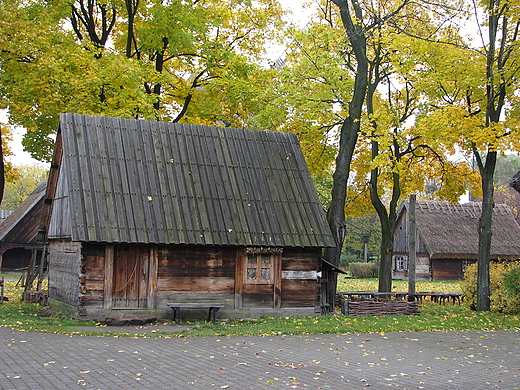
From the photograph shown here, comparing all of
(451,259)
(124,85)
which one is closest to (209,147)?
(124,85)

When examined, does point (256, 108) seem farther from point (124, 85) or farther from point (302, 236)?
point (302, 236)

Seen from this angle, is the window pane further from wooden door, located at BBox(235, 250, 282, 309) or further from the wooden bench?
the wooden bench

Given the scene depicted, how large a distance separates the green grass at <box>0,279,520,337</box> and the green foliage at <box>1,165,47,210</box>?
59131 millimetres

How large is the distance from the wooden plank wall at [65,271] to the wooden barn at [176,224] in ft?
0.12

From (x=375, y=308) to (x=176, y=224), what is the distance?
7795 mm

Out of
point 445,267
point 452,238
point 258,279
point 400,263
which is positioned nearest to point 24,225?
point 258,279

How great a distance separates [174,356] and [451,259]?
1598 inches

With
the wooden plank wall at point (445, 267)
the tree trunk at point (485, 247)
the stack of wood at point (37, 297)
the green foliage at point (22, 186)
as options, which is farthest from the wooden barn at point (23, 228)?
the green foliage at point (22, 186)

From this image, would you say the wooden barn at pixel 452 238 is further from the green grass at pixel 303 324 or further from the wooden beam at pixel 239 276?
the wooden beam at pixel 239 276

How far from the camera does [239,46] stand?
2995cm

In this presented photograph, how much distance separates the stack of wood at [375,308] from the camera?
2044 centimetres

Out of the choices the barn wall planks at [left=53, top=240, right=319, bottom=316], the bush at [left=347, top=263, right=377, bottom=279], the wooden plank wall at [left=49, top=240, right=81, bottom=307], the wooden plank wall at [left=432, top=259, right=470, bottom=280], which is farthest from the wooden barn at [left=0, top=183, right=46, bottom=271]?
the wooden plank wall at [left=432, top=259, right=470, bottom=280]

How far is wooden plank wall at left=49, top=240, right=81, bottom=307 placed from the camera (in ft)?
58.0

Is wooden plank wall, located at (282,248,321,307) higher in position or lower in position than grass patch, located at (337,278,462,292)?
higher
